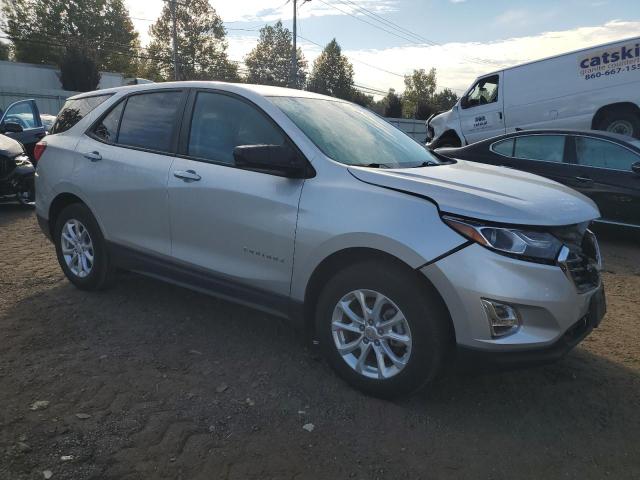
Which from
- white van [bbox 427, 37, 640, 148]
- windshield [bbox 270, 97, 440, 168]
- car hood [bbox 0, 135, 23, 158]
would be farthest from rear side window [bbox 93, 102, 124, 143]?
white van [bbox 427, 37, 640, 148]

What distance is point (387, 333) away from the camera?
281 centimetres

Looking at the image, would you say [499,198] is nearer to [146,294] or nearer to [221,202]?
[221,202]

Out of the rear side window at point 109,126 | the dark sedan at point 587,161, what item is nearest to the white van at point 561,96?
the dark sedan at point 587,161

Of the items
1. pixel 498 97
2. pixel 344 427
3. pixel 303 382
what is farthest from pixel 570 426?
pixel 498 97

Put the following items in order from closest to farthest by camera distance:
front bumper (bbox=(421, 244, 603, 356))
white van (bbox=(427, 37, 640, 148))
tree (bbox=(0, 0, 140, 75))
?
front bumper (bbox=(421, 244, 603, 356)) → white van (bbox=(427, 37, 640, 148)) → tree (bbox=(0, 0, 140, 75))

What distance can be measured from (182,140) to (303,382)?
1895 millimetres

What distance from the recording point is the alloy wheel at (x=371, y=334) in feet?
9.13

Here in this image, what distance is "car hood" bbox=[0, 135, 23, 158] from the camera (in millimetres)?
7871

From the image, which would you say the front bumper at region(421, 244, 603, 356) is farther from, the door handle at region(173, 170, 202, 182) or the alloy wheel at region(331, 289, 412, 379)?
the door handle at region(173, 170, 202, 182)

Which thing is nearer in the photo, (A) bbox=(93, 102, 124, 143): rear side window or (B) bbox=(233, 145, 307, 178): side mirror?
(B) bbox=(233, 145, 307, 178): side mirror

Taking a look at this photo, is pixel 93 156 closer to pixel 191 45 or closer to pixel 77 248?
pixel 77 248

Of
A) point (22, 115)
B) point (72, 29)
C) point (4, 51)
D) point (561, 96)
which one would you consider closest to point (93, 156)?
point (22, 115)

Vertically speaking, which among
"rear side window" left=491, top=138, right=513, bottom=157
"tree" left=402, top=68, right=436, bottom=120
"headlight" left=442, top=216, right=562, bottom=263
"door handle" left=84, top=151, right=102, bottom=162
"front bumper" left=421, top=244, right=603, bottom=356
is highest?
"tree" left=402, top=68, right=436, bottom=120

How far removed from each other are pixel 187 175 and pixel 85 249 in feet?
4.79
